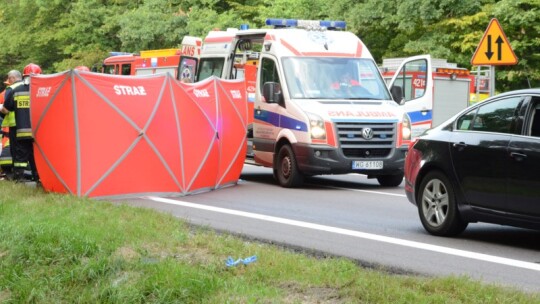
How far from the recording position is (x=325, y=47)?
18359 mm

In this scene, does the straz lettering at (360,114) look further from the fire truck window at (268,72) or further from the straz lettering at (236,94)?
the straz lettering at (236,94)

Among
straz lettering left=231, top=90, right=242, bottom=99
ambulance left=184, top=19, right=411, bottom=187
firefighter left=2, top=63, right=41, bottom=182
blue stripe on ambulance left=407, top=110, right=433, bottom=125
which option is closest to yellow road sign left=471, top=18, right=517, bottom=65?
ambulance left=184, top=19, right=411, bottom=187

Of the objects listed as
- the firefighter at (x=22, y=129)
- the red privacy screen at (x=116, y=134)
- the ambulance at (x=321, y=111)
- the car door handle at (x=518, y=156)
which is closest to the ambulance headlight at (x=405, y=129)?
the ambulance at (x=321, y=111)

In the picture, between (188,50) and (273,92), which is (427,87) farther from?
(273,92)

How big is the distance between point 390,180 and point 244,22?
27805 mm

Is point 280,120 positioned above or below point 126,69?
below

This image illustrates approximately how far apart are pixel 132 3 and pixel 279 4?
14.6 m

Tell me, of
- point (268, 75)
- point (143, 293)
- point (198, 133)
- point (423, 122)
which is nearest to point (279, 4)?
point (423, 122)

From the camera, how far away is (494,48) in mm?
19484

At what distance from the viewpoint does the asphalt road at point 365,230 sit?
916 centimetres

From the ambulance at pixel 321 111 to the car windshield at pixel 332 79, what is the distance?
2 cm

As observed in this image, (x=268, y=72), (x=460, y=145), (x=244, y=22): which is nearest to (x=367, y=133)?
(x=268, y=72)

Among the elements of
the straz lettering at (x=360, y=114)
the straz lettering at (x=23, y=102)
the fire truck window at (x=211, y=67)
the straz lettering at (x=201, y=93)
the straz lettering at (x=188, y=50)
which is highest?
the straz lettering at (x=188, y=50)

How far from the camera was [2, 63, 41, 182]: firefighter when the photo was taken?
50.4 ft
